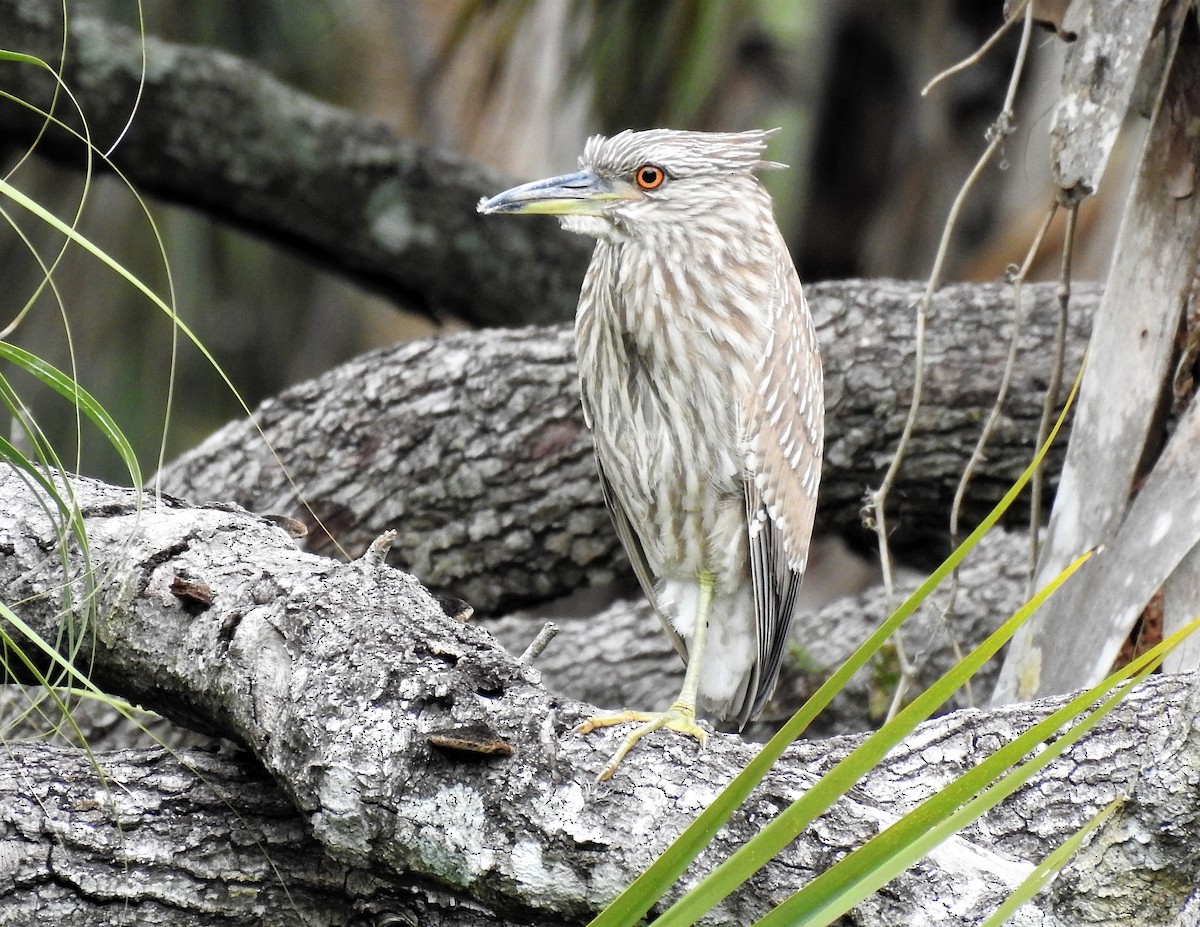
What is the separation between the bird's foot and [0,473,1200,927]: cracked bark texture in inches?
0.7

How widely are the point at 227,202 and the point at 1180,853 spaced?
3734mm

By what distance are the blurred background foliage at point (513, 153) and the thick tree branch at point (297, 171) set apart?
45.0 inches

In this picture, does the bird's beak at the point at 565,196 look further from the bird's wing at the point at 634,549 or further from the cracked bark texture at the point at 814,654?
the cracked bark texture at the point at 814,654

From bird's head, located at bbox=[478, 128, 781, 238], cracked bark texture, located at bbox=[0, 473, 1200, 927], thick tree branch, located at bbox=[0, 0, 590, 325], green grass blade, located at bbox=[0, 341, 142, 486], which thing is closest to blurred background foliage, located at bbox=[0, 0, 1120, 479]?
thick tree branch, located at bbox=[0, 0, 590, 325]

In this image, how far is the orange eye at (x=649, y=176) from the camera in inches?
108

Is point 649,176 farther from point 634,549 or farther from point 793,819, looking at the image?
point 793,819

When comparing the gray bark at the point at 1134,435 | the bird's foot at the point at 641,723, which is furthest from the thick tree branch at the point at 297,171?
the bird's foot at the point at 641,723

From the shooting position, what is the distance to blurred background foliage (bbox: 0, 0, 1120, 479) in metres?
6.25

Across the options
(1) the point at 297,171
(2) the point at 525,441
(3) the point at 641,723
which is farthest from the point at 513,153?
(3) the point at 641,723

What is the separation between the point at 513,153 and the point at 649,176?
4.75 m

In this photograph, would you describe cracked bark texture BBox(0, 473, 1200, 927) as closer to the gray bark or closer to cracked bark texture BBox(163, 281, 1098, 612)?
the gray bark

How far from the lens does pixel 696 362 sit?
2.75 metres

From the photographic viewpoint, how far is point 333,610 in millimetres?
1941

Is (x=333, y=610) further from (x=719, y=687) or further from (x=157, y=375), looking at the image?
(x=157, y=375)
